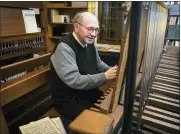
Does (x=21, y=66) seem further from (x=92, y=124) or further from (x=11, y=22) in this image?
(x=92, y=124)

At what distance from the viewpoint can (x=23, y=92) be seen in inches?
44.4

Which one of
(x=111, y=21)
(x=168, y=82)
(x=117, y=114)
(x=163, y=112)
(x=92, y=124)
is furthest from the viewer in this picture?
Result: (x=111, y=21)

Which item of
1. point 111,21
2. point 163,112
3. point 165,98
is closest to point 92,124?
point 163,112

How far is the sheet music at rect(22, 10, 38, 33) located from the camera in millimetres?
1491

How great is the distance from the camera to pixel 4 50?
4.44 feet

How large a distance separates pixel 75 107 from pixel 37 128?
402 millimetres

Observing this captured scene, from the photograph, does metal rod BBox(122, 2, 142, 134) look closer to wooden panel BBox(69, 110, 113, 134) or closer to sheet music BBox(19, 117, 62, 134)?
wooden panel BBox(69, 110, 113, 134)

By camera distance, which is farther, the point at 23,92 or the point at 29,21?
the point at 29,21

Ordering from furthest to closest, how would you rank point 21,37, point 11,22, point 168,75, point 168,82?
point 168,75 < point 168,82 < point 21,37 < point 11,22

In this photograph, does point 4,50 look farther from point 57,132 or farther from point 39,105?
point 57,132

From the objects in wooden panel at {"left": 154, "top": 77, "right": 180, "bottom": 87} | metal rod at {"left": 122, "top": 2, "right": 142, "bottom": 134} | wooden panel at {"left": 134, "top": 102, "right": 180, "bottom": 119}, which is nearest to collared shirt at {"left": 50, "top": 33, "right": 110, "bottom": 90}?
wooden panel at {"left": 134, "top": 102, "right": 180, "bottom": 119}

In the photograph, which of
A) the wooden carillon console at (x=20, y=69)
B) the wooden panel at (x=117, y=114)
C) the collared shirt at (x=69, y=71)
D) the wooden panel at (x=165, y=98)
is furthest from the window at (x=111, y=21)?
the wooden panel at (x=117, y=114)

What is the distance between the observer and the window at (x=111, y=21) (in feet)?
10.3

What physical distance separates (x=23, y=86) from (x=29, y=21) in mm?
690
